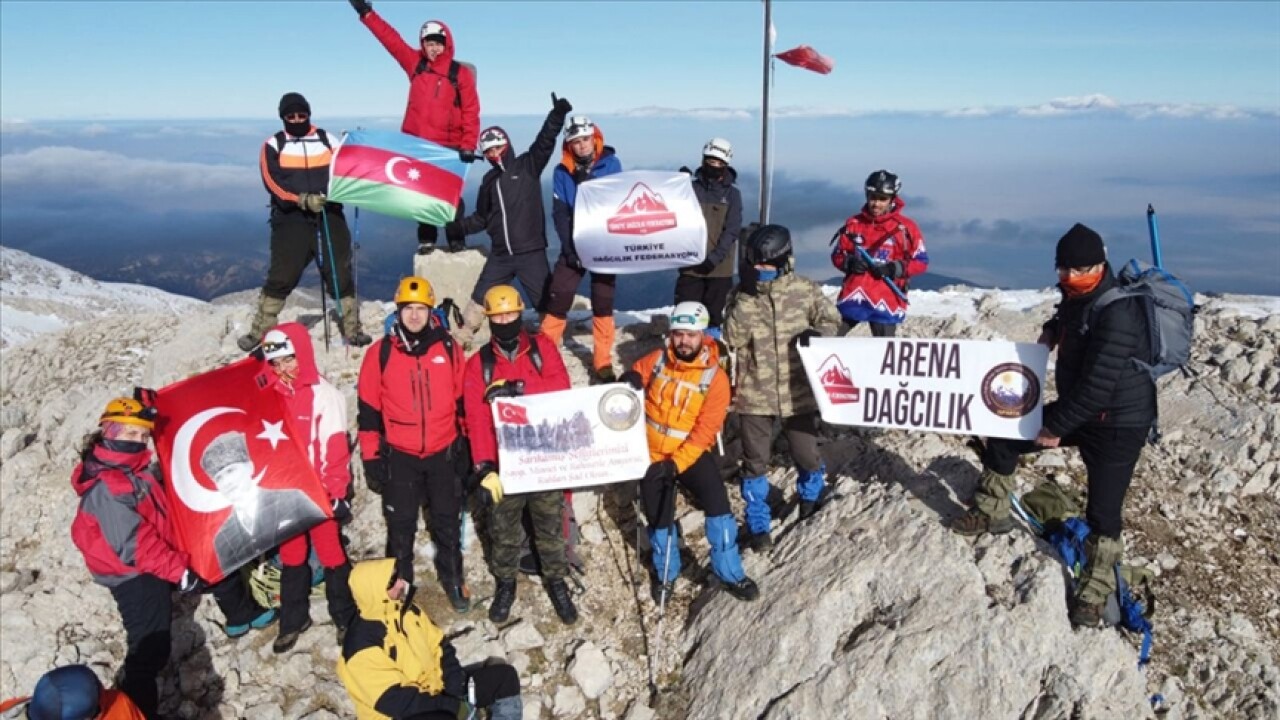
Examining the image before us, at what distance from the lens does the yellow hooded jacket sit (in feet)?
17.5

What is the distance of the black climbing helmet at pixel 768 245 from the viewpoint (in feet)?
24.3

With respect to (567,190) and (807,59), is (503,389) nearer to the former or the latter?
(567,190)

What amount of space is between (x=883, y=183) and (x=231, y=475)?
309 inches

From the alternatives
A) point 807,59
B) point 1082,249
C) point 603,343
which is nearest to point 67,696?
point 603,343

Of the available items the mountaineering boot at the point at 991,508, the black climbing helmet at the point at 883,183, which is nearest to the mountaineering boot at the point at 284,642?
the mountaineering boot at the point at 991,508

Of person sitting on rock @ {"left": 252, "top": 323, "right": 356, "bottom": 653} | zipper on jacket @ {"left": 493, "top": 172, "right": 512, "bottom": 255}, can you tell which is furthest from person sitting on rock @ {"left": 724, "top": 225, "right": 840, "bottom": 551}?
person sitting on rock @ {"left": 252, "top": 323, "right": 356, "bottom": 653}

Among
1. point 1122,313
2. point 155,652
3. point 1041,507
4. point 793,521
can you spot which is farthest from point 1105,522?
point 155,652

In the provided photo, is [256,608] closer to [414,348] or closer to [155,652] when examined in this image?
[155,652]

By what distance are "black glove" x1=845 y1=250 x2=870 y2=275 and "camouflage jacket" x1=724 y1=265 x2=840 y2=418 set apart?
1.53m

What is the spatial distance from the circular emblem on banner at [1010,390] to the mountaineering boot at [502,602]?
5365 mm

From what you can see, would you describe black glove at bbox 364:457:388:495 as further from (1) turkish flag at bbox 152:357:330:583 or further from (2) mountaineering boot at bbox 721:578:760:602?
(2) mountaineering boot at bbox 721:578:760:602

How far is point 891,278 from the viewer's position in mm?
8914

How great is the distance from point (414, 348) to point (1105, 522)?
6555 mm

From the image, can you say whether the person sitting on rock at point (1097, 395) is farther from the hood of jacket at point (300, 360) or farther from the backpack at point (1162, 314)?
the hood of jacket at point (300, 360)
